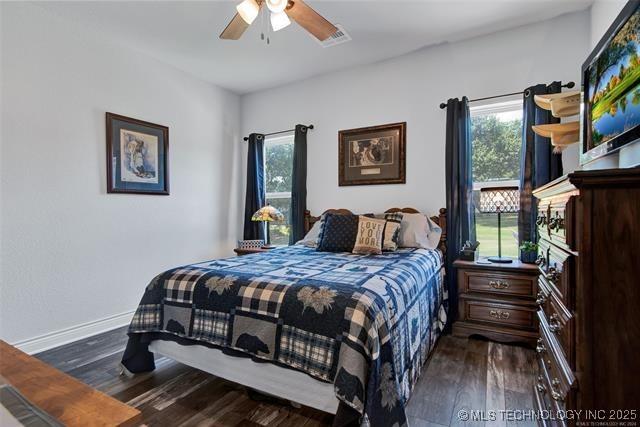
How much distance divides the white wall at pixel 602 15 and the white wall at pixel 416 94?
5.4 inches

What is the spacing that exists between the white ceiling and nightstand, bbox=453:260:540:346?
2107mm

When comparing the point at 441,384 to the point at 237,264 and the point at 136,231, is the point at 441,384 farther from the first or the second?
the point at 136,231

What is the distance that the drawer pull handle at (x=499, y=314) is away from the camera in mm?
2543

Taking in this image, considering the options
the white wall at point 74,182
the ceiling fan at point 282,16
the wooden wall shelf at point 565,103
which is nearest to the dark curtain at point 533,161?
the wooden wall shelf at point 565,103

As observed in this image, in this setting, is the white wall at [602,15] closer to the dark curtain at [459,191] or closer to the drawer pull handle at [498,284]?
the dark curtain at [459,191]

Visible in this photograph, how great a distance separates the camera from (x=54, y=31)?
104 inches

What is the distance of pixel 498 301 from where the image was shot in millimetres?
2580

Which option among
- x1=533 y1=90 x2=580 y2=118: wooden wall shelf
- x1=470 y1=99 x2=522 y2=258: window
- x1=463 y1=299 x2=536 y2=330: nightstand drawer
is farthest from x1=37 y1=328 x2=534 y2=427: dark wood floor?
x1=533 y1=90 x2=580 y2=118: wooden wall shelf

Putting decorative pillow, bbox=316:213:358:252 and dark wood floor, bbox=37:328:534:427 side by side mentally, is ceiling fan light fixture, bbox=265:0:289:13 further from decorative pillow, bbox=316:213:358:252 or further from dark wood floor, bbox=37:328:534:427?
dark wood floor, bbox=37:328:534:427

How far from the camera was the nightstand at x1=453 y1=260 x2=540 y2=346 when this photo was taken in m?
2.47

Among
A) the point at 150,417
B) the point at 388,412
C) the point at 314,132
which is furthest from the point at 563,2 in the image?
the point at 150,417

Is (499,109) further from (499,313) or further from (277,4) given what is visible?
(277,4)

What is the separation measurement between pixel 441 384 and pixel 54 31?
400 centimetres

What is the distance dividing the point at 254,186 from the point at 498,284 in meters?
3.05
